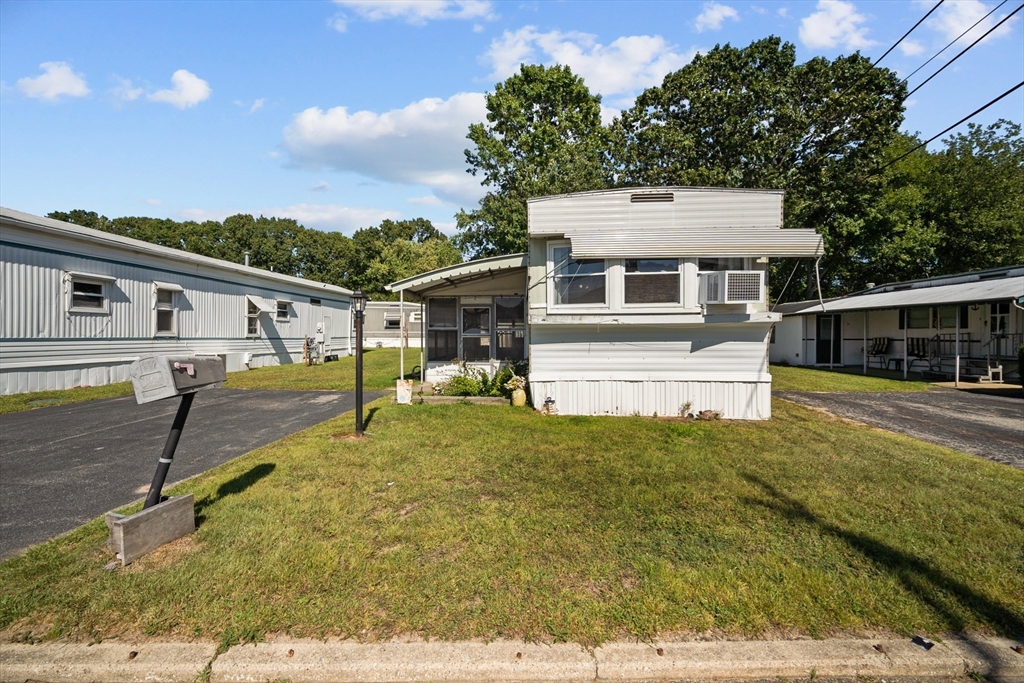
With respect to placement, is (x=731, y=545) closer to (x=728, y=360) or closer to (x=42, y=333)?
(x=728, y=360)

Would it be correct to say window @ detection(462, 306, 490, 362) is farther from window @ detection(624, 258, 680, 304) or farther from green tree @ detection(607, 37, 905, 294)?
green tree @ detection(607, 37, 905, 294)

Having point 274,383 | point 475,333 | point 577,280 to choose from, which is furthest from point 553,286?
point 274,383

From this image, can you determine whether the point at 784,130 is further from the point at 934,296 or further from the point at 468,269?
the point at 468,269

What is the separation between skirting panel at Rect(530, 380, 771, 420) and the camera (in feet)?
26.4

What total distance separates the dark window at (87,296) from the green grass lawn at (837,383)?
17236mm

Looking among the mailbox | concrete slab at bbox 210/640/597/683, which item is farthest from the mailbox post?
concrete slab at bbox 210/640/597/683

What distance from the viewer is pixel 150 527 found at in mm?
3346

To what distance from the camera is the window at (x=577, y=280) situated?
8164 mm

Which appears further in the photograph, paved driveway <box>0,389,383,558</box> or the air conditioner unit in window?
the air conditioner unit in window

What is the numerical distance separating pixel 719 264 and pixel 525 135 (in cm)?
1858

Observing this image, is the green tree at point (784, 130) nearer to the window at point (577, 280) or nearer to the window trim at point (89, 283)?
the window at point (577, 280)

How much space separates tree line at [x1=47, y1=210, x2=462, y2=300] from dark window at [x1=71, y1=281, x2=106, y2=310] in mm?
29607

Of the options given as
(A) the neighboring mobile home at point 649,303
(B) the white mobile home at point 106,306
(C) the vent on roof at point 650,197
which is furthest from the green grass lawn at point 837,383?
(B) the white mobile home at point 106,306

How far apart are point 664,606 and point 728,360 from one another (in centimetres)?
612
